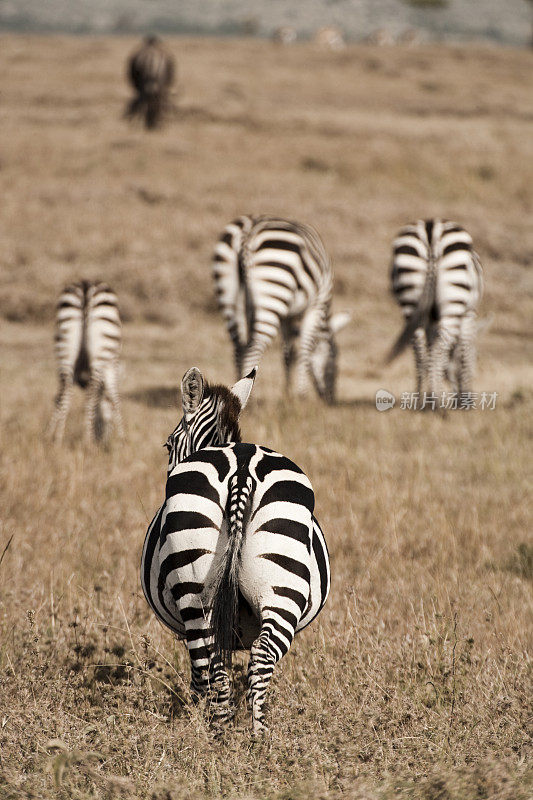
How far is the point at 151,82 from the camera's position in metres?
32.8

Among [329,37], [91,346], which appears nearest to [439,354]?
[91,346]

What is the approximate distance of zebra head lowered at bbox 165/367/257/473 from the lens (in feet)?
12.6

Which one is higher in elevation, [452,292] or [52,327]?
[52,327]

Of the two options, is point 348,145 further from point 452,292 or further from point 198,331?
→ point 452,292

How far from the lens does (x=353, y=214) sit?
23234 millimetres

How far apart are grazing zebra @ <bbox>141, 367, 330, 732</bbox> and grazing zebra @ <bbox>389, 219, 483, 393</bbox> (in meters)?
8.10

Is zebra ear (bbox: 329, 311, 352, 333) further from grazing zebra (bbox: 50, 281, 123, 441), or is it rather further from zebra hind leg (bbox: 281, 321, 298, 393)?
grazing zebra (bbox: 50, 281, 123, 441)

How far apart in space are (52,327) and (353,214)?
1012 centimetres

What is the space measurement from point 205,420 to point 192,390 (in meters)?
0.17

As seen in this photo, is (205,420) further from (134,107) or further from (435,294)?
(134,107)

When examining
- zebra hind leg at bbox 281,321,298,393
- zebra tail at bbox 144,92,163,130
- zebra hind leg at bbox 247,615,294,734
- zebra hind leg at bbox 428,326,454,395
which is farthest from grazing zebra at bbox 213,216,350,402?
zebra tail at bbox 144,92,163,130

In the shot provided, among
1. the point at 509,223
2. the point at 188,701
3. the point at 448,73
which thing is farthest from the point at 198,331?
the point at 448,73

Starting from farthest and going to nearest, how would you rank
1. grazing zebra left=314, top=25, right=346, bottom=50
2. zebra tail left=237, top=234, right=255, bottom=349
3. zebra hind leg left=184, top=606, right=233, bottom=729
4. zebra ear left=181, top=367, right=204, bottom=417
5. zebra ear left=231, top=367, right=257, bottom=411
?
grazing zebra left=314, top=25, right=346, bottom=50, zebra tail left=237, top=234, right=255, bottom=349, zebra ear left=231, top=367, right=257, bottom=411, zebra ear left=181, top=367, right=204, bottom=417, zebra hind leg left=184, top=606, right=233, bottom=729

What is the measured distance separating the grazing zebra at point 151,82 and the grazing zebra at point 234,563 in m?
31.6
